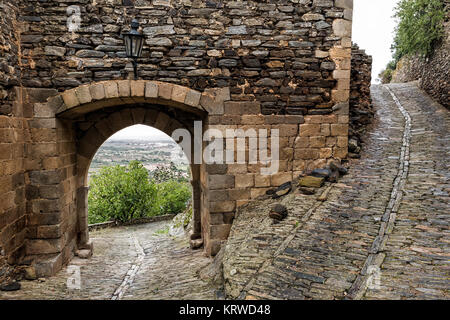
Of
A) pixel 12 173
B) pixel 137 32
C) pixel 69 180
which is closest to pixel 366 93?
pixel 137 32

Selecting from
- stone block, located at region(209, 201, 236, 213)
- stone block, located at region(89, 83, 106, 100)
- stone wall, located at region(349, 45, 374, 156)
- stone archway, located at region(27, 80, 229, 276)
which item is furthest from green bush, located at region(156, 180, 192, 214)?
stone block, located at region(89, 83, 106, 100)

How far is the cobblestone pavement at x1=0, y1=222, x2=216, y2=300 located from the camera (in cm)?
426

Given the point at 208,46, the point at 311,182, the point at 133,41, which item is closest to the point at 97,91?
the point at 133,41

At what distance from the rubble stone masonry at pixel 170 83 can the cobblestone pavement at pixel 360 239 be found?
2.98ft

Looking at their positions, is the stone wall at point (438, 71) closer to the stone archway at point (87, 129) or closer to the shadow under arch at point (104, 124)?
the shadow under arch at point (104, 124)

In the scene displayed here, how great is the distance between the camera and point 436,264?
3.05 meters

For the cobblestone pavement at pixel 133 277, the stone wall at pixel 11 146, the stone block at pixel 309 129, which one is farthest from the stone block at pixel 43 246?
the stone block at pixel 309 129

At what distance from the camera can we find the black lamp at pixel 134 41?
15.3 ft

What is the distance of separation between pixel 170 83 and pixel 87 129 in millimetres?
2103

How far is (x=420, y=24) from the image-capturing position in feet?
35.3

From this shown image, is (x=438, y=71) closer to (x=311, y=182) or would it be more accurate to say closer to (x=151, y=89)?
(x=311, y=182)

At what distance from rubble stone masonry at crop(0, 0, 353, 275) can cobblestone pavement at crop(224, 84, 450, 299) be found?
908 millimetres

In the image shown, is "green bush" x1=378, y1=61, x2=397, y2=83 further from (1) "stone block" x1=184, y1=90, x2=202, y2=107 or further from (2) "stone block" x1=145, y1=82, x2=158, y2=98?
(2) "stone block" x1=145, y1=82, x2=158, y2=98

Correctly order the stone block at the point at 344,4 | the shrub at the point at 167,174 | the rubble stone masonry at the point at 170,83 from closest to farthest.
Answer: the rubble stone masonry at the point at 170,83 → the stone block at the point at 344,4 → the shrub at the point at 167,174
